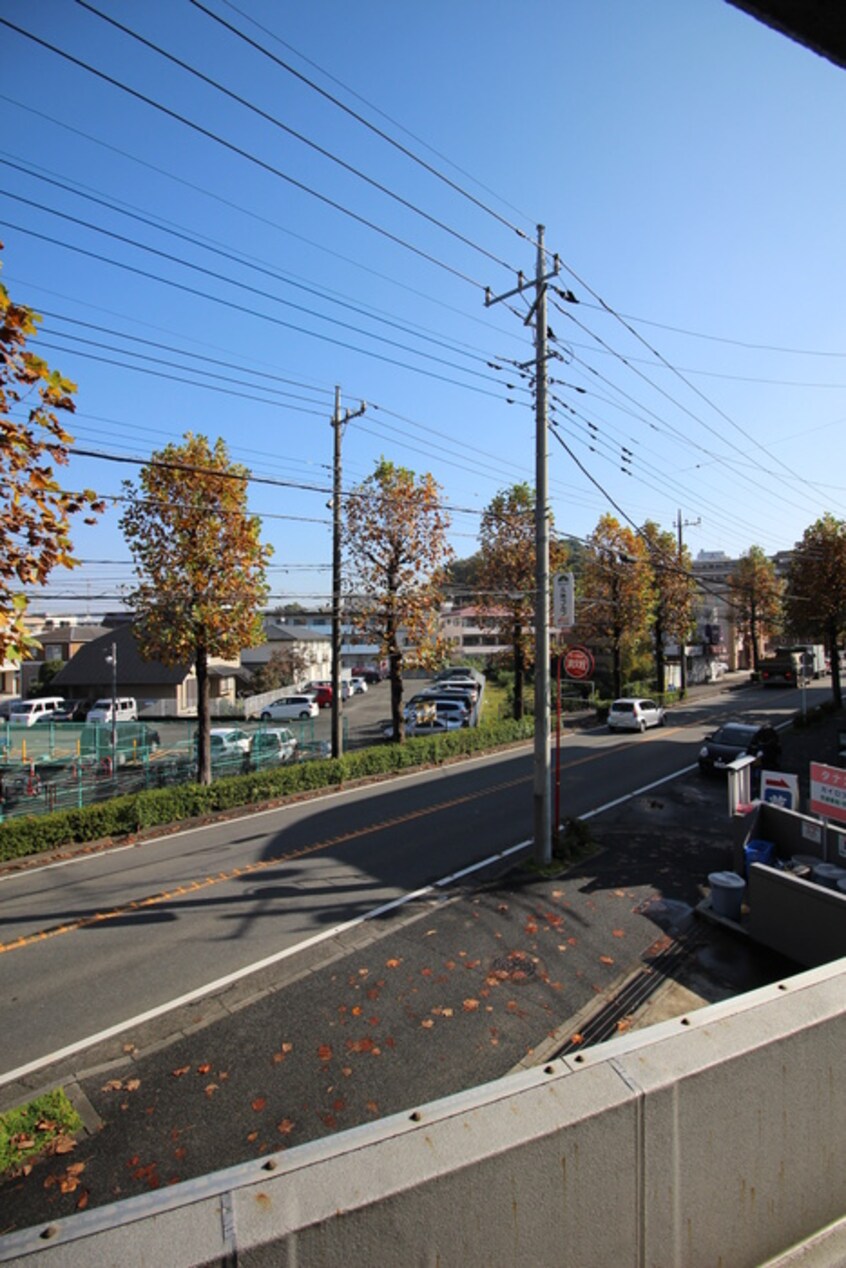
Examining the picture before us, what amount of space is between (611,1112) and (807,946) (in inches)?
Result: 276

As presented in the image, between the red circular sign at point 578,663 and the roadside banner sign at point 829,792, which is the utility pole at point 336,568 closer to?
the red circular sign at point 578,663

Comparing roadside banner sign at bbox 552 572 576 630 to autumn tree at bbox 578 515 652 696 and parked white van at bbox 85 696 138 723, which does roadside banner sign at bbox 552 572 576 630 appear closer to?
autumn tree at bbox 578 515 652 696

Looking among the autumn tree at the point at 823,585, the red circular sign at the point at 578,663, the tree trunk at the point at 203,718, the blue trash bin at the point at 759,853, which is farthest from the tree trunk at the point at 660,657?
the blue trash bin at the point at 759,853

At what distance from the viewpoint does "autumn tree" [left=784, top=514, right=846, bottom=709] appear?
32656 mm

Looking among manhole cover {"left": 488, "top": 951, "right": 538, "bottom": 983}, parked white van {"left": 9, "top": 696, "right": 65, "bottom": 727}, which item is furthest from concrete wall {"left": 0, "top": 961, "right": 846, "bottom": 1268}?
parked white van {"left": 9, "top": 696, "right": 65, "bottom": 727}

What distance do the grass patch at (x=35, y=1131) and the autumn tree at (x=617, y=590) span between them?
115 ft

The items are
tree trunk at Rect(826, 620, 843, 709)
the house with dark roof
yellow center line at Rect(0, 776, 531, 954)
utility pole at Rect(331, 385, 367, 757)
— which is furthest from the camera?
the house with dark roof

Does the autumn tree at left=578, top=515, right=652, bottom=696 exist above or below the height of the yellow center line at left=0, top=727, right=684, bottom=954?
above

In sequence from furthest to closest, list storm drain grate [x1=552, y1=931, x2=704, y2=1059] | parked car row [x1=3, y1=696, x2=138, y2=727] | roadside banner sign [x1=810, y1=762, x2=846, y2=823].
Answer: parked car row [x1=3, y1=696, x2=138, y2=727], roadside banner sign [x1=810, y1=762, x2=846, y2=823], storm drain grate [x1=552, y1=931, x2=704, y2=1059]

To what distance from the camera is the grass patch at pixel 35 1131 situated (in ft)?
16.8

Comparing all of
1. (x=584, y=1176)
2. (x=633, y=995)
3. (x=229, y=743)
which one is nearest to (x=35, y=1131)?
(x=584, y=1176)

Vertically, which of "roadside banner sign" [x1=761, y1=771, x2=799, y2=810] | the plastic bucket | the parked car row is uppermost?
"roadside banner sign" [x1=761, y1=771, x2=799, y2=810]

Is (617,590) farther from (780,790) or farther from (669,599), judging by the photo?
(780,790)

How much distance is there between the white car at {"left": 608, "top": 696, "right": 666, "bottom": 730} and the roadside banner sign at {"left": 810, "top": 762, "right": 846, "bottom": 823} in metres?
20.8
